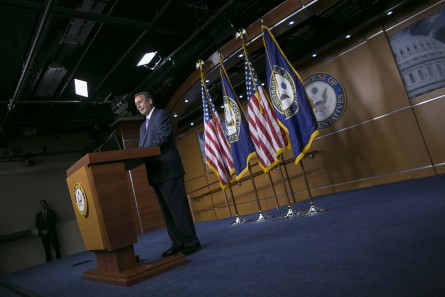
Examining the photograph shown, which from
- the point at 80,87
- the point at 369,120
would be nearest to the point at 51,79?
the point at 80,87

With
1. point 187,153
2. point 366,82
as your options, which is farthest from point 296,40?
point 187,153

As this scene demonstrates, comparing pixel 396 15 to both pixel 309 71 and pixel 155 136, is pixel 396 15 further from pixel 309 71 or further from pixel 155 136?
pixel 155 136

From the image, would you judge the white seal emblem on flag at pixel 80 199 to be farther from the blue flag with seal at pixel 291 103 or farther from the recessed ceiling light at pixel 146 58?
the recessed ceiling light at pixel 146 58

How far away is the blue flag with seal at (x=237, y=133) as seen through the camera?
4258mm

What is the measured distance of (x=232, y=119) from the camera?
4.39 m

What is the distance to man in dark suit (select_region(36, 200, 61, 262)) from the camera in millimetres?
7996

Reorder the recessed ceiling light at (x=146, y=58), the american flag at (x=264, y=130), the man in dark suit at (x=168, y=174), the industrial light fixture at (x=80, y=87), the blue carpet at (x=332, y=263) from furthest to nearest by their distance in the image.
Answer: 1. the recessed ceiling light at (x=146, y=58)
2. the industrial light fixture at (x=80, y=87)
3. the american flag at (x=264, y=130)
4. the man in dark suit at (x=168, y=174)
5. the blue carpet at (x=332, y=263)

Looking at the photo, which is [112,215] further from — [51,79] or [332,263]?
[51,79]

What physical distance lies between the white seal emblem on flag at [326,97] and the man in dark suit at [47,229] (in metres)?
7.27

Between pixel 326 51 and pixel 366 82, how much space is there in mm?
889

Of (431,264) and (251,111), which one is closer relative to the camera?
(431,264)

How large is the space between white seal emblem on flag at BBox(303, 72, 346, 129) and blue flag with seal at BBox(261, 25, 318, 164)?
2.06 m

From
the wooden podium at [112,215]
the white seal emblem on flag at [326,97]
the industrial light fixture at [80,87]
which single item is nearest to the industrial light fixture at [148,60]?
the industrial light fixture at [80,87]

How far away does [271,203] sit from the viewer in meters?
6.30
